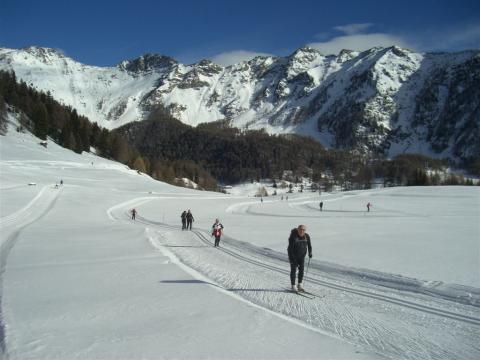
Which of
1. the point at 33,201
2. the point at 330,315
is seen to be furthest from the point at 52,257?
the point at 33,201

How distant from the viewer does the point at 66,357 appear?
6.14 metres

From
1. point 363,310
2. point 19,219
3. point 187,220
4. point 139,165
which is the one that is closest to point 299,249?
point 363,310

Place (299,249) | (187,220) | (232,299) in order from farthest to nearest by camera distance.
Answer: (187,220)
(299,249)
(232,299)

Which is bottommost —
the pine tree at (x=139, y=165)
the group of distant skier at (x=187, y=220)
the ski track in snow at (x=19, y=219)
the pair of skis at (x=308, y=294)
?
the ski track in snow at (x=19, y=219)

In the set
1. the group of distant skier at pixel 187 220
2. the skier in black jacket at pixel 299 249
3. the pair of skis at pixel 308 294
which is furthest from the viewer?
the group of distant skier at pixel 187 220

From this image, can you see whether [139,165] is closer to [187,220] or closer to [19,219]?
[19,219]

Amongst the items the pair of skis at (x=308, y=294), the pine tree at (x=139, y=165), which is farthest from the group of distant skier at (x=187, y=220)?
the pine tree at (x=139, y=165)

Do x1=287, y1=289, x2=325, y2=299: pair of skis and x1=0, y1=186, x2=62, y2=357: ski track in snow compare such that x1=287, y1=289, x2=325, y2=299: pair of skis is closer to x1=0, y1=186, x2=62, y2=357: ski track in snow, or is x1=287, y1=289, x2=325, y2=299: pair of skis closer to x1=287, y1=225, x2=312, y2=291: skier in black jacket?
x1=287, y1=225, x2=312, y2=291: skier in black jacket

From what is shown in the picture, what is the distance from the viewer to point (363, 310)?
30.5ft

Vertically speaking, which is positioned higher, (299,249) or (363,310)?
(299,249)

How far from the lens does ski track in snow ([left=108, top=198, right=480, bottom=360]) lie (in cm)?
726

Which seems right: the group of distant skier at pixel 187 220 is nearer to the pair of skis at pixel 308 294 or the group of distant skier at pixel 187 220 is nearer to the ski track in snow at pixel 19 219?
the ski track in snow at pixel 19 219

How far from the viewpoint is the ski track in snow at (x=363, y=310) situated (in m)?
7.26

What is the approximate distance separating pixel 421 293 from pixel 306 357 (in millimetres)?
6001
